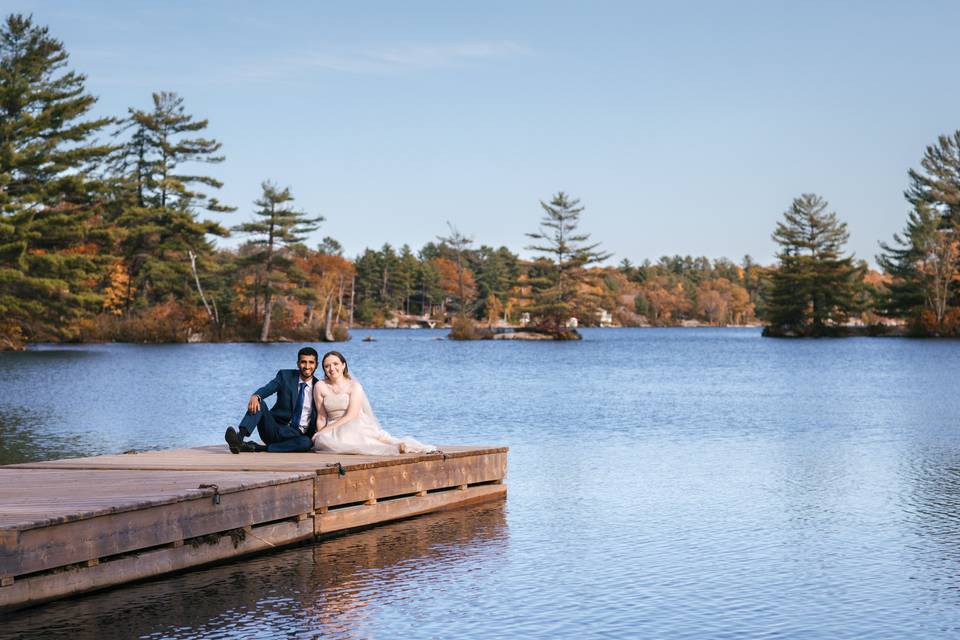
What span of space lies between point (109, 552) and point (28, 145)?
51.7m

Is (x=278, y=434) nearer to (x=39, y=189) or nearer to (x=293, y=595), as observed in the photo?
(x=293, y=595)

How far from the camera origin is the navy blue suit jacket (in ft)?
43.3

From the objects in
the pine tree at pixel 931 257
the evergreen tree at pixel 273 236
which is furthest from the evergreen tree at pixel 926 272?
the evergreen tree at pixel 273 236

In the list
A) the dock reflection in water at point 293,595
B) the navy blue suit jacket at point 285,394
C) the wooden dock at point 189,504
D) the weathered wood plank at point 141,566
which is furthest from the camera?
the navy blue suit jacket at point 285,394

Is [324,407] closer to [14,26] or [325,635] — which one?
[325,635]

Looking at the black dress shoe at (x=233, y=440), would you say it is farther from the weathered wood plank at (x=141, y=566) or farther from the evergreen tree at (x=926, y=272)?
the evergreen tree at (x=926, y=272)

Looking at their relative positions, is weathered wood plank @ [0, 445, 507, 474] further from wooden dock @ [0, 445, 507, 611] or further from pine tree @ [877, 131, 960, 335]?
pine tree @ [877, 131, 960, 335]

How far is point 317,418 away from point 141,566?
4516 mm

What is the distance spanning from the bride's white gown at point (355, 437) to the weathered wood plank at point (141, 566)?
5.86 ft

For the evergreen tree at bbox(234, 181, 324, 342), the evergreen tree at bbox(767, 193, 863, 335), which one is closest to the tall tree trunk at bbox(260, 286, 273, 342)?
the evergreen tree at bbox(234, 181, 324, 342)

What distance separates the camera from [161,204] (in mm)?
80688

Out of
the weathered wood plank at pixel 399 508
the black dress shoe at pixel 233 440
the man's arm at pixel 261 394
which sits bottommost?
the weathered wood plank at pixel 399 508

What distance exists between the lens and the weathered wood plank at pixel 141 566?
27.1 feet

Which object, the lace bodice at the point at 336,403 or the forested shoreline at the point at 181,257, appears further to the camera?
the forested shoreline at the point at 181,257
